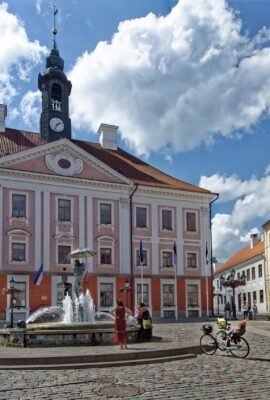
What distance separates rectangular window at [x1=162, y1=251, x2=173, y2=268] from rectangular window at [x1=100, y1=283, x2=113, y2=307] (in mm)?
5125

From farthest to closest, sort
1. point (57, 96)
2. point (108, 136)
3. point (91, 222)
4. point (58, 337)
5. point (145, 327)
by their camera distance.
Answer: point (108, 136) → point (57, 96) → point (91, 222) → point (145, 327) → point (58, 337)

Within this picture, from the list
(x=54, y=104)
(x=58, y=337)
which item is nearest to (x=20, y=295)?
(x=54, y=104)

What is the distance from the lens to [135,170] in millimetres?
46688

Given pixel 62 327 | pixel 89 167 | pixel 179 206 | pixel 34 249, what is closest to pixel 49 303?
pixel 34 249

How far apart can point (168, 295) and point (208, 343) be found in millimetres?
27976

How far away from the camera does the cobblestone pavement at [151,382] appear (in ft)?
30.1

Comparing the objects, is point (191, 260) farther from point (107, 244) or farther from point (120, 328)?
point (120, 328)

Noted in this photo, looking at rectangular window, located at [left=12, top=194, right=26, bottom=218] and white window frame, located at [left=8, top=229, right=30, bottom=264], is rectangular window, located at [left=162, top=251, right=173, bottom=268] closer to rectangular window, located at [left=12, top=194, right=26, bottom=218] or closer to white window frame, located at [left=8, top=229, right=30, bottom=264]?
white window frame, located at [left=8, top=229, right=30, bottom=264]

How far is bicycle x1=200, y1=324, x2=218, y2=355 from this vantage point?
1535 centimetres

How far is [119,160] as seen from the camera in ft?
157

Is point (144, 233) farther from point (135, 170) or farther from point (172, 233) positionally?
point (135, 170)

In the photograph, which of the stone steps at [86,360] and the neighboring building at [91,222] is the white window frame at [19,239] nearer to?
the neighboring building at [91,222]

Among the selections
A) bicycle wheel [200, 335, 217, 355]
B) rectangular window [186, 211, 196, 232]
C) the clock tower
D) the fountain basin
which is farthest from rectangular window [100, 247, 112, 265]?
bicycle wheel [200, 335, 217, 355]

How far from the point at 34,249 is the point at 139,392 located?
30747mm
